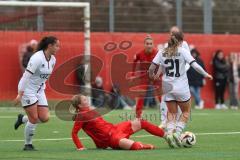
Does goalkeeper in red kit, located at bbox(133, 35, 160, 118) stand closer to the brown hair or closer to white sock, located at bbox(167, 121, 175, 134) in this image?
white sock, located at bbox(167, 121, 175, 134)

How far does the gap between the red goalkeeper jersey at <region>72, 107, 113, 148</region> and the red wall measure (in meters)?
9.65

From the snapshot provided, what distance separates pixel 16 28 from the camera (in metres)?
26.0

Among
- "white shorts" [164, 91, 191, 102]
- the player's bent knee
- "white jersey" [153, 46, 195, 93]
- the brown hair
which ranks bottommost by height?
the player's bent knee

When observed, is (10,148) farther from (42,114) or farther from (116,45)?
(116,45)

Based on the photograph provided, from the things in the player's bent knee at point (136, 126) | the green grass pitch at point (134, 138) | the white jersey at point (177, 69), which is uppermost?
the white jersey at point (177, 69)

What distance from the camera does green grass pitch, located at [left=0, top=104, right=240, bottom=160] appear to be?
12.4 m

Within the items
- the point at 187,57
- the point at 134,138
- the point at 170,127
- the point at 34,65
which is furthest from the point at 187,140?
the point at 34,65

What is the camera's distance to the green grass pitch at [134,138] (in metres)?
12.4

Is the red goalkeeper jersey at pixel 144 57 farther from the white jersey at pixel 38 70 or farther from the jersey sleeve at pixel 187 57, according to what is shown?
the white jersey at pixel 38 70

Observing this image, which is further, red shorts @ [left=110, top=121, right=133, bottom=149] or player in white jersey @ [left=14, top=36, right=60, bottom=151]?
player in white jersey @ [left=14, top=36, right=60, bottom=151]

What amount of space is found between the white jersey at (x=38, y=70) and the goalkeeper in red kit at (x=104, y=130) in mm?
751

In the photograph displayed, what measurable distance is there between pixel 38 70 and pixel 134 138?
302 centimetres

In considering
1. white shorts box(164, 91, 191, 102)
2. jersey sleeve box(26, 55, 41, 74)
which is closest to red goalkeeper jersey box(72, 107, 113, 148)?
jersey sleeve box(26, 55, 41, 74)

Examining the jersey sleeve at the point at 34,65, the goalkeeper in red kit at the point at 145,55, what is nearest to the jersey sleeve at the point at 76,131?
the jersey sleeve at the point at 34,65
